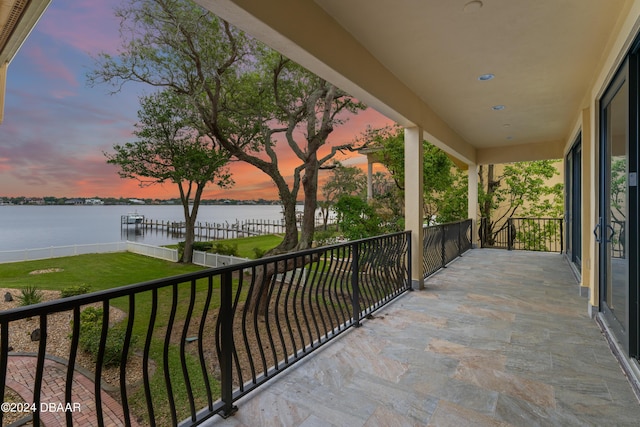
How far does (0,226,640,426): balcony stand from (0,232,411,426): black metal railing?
0.01m

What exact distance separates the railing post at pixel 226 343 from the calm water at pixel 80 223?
12007 mm

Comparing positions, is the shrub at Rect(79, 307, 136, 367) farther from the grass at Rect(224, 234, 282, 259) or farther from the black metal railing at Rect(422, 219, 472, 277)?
the grass at Rect(224, 234, 282, 259)

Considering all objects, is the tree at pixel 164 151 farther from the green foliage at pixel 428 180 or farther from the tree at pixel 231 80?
the green foliage at pixel 428 180

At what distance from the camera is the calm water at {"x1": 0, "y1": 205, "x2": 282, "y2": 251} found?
1631 cm

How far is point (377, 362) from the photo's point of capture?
7.77 ft

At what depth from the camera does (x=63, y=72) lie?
48.0ft

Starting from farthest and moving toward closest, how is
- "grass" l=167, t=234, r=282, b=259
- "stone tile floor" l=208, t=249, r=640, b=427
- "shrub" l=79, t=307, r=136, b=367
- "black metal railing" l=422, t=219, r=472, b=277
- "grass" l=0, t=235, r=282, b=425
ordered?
"grass" l=167, t=234, r=282, b=259 < "black metal railing" l=422, t=219, r=472, b=277 < "shrub" l=79, t=307, r=136, b=367 < "grass" l=0, t=235, r=282, b=425 < "stone tile floor" l=208, t=249, r=640, b=427

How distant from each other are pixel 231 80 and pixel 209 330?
584 centimetres

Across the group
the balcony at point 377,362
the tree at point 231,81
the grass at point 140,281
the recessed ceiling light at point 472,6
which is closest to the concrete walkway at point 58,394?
the balcony at point 377,362

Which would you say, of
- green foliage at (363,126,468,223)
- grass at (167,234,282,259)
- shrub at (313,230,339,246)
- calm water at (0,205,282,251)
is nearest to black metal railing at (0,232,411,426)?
shrub at (313,230,339,246)

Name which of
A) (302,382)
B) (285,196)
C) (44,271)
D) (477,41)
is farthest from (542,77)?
(44,271)

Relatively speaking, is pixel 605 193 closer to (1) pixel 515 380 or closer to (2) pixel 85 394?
(1) pixel 515 380

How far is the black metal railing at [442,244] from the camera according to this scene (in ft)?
17.3

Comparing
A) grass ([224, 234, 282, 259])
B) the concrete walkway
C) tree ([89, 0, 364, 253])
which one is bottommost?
the concrete walkway
